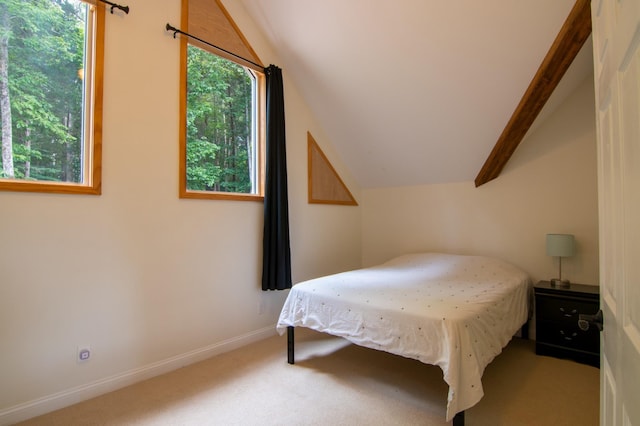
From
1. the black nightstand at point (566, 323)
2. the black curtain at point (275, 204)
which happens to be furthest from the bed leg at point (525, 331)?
the black curtain at point (275, 204)

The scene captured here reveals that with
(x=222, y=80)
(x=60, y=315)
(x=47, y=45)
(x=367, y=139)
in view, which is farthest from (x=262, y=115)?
(x=60, y=315)

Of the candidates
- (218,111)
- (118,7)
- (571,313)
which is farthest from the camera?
(218,111)

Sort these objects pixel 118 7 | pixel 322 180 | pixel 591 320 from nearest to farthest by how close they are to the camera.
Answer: pixel 591 320 → pixel 118 7 → pixel 322 180

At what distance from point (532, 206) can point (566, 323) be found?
1.12m

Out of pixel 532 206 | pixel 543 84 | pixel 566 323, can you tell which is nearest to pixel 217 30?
pixel 543 84

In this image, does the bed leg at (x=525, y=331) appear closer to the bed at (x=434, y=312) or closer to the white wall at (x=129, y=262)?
the bed at (x=434, y=312)

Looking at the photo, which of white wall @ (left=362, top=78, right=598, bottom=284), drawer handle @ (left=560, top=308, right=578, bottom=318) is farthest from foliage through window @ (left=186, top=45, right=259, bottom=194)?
drawer handle @ (left=560, top=308, right=578, bottom=318)

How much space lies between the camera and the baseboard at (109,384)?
1.92m

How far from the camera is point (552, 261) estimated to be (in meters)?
3.15

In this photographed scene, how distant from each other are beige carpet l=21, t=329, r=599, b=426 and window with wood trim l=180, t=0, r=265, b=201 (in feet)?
4.74

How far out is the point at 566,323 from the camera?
8.99ft

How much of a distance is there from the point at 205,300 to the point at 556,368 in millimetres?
2892

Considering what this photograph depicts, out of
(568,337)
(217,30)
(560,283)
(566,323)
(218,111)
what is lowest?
(568,337)

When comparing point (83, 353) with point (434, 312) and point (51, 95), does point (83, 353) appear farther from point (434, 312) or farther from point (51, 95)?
point (434, 312)
